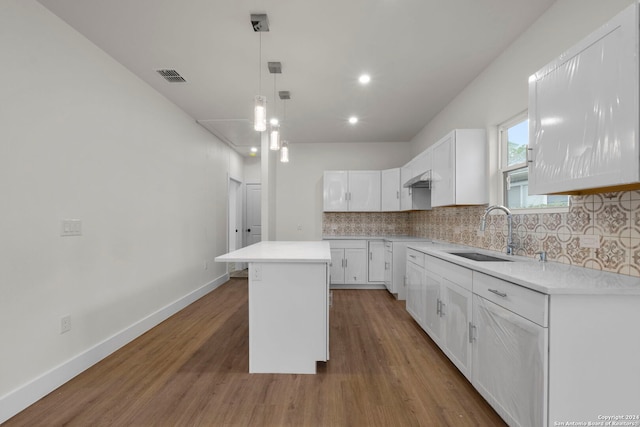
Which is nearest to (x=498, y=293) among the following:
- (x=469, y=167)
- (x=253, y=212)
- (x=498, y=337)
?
(x=498, y=337)

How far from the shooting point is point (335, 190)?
15.9 feet

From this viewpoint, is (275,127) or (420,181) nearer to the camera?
(275,127)

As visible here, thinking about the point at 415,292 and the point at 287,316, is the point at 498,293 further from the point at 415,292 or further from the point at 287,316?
the point at 415,292

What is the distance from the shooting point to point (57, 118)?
2012 millimetres

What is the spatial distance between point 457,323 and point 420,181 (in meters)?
2.10

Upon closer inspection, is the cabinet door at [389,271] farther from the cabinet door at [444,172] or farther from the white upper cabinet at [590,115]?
the white upper cabinet at [590,115]

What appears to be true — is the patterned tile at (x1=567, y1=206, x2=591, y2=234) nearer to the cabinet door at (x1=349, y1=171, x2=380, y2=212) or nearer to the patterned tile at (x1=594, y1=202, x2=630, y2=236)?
the patterned tile at (x1=594, y1=202, x2=630, y2=236)

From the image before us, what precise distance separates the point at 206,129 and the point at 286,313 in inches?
137

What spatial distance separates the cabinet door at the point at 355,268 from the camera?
4.65 m

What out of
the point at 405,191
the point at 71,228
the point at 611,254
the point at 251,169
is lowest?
the point at 611,254

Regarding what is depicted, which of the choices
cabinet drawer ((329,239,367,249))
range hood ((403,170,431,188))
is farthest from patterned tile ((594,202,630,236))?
cabinet drawer ((329,239,367,249))

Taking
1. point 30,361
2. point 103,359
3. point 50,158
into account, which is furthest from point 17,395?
point 50,158

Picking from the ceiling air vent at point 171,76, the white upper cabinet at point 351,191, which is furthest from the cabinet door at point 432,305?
the ceiling air vent at point 171,76

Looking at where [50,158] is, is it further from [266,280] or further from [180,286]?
[180,286]
